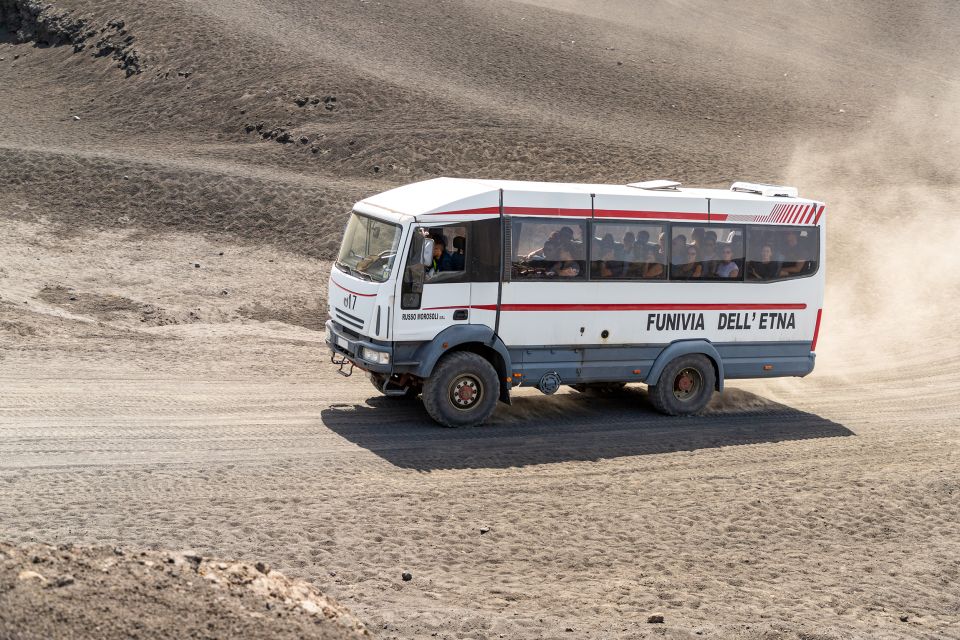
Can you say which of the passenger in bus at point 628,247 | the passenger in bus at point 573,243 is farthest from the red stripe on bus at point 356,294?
the passenger in bus at point 628,247

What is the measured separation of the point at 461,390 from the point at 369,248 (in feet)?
7.99

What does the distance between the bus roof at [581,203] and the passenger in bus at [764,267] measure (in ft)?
1.59

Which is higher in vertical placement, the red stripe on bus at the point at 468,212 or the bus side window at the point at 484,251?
the red stripe on bus at the point at 468,212

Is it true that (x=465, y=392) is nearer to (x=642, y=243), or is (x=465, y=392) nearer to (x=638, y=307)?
(x=638, y=307)

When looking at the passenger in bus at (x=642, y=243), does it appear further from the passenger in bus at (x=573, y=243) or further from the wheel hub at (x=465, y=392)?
the wheel hub at (x=465, y=392)

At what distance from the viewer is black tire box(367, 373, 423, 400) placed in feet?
51.4

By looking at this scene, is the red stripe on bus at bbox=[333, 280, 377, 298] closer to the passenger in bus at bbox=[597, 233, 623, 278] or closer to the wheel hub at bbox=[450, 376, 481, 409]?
the wheel hub at bbox=[450, 376, 481, 409]

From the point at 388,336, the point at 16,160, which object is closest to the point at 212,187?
the point at 16,160

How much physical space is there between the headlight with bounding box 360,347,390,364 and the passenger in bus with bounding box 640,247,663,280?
13.8 ft

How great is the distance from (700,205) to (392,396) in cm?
565

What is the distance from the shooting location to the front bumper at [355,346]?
47.4ft

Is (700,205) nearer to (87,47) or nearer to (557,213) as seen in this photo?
(557,213)

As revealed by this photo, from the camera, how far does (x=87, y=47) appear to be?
4022 centimetres

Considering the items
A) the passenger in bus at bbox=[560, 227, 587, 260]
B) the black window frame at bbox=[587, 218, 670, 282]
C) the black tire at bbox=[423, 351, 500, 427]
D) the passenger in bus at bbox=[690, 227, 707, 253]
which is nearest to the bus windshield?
the black tire at bbox=[423, 351, 500, 427]
